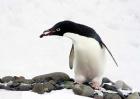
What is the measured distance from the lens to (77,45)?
2.03 meters

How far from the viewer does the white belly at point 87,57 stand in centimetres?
202

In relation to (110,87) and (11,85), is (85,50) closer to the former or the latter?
(110,87)

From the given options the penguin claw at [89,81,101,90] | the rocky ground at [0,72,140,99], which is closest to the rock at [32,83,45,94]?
the rocky ground at [0,72,140,99]

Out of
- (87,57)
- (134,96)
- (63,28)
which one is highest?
(63,28)

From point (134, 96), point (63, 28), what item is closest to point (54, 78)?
point (63, 28)

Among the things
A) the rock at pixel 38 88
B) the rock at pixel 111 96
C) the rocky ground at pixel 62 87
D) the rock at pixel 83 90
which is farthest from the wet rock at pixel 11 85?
the rock at pixel 111 96

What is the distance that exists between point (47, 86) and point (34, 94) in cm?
8

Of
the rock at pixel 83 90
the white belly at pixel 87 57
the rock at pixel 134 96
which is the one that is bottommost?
the rock at pixel 134 96

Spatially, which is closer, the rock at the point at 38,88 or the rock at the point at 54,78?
the rock at the point at 38,88

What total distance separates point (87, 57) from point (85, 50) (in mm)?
28

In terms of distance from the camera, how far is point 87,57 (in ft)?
6.68

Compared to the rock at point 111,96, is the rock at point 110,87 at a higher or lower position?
higher

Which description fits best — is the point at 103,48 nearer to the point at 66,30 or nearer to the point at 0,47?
the point at 66,30

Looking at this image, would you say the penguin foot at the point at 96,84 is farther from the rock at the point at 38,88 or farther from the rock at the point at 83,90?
the rock at the point at 38,88
